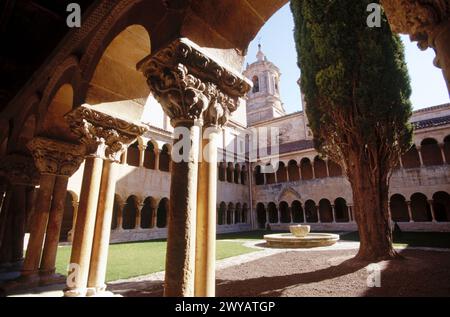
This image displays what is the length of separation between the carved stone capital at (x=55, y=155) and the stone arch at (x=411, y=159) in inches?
856

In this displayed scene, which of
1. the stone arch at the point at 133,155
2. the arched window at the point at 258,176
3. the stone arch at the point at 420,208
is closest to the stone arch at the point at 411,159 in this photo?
the stone arch at the point at 420,208

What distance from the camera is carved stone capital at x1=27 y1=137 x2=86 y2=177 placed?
4746 mm

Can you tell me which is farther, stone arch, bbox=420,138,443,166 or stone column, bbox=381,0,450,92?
stone arch, bbox=420,138,443,166

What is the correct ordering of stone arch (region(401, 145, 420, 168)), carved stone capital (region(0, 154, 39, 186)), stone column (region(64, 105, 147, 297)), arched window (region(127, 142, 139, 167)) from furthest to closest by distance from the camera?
stone arch (region(401, 145, 420, 168)) → arched window (region(127, 142, 139, 167)) → carved stone capital (region(0, 154, 39, 186)) → stone column (region(64, 105, 147, 297))

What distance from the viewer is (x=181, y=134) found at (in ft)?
7.44

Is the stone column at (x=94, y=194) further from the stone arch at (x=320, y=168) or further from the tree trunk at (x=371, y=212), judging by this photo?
the stone arch at (x=320, y=168)

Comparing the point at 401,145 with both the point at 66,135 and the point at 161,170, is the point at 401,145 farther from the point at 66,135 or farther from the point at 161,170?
the point at 161,170

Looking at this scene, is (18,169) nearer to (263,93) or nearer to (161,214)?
(161,214)

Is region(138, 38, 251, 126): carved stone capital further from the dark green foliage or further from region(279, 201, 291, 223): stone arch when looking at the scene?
region(279, 201, 291, 223): stone arch

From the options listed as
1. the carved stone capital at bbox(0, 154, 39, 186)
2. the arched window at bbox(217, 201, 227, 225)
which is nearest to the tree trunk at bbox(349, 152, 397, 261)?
the carved stone capital at bbox(0, 154, 39, 186)

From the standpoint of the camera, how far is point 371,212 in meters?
7.41

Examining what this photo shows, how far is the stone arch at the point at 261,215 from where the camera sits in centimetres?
2485

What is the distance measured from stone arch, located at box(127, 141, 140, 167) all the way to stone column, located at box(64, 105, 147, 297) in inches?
549

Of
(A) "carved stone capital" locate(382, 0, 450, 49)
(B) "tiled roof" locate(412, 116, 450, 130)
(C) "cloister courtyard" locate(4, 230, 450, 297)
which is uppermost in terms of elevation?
(B) "tiled roof" locate(412, 116, 450, 130)
